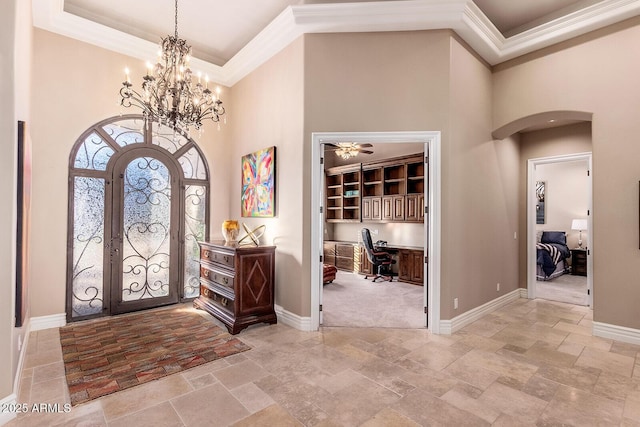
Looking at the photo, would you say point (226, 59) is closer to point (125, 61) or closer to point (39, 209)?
point (125, 61)

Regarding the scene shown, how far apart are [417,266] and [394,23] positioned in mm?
4635

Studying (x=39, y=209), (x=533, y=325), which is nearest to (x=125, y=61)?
(x=39, y=209)

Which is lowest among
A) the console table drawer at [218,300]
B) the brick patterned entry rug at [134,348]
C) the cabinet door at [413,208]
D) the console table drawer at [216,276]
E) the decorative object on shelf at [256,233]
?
the brick patterned entry rug at [134,348]

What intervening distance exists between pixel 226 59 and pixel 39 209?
3478mm

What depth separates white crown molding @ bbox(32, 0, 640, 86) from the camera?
11.8ft

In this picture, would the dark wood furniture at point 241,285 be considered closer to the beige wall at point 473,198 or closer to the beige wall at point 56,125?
the beige wall at point 56,125

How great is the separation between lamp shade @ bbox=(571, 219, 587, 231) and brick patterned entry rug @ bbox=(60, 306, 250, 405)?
858cm

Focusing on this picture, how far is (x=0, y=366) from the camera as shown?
85.8 inches

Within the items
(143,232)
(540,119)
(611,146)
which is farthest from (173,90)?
(611,146)

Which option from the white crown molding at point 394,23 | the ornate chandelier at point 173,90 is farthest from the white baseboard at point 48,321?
the white crown molding at point 394,23

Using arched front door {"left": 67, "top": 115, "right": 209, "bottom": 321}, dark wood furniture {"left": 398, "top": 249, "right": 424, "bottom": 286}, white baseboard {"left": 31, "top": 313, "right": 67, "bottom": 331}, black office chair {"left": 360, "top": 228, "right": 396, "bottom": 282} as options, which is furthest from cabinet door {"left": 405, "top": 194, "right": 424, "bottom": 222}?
white baseboard {"left": 31, "top": 313, "right": 67, "bottom": 331}

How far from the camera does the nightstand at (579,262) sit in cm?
774

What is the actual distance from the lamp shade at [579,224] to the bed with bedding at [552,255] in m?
0.31

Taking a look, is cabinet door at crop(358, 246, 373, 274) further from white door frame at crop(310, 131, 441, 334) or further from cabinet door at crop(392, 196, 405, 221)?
white door frame at crop(310, 131, 441, 334)
